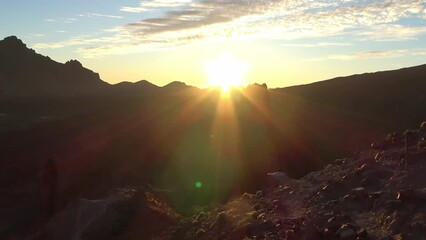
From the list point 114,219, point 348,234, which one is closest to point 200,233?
point 114,219

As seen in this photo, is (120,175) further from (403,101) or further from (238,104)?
(403,101)

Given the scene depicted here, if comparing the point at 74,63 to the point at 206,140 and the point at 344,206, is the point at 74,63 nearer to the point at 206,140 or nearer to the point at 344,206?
the point at 206,140

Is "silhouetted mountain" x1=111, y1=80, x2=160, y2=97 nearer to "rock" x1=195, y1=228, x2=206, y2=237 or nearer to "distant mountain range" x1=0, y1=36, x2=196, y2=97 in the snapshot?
"distant mountain range" x1=0, y1=36, x2=196, y2=97

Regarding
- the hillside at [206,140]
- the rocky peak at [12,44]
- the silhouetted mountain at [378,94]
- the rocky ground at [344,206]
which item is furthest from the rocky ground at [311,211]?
the rocky peak at [12,44]

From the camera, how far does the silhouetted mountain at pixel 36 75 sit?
514ft

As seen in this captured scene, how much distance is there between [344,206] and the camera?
15.3m

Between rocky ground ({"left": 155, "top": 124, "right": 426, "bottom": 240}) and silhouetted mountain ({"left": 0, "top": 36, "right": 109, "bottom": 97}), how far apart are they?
464 feet

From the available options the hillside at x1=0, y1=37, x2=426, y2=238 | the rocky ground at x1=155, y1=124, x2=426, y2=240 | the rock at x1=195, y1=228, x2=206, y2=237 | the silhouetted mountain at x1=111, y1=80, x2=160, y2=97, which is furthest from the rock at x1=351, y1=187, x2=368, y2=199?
the silhouetted mountain at x1=111, y1=80, x2=160, y2=97

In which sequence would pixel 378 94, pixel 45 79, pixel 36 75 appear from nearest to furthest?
pixel 378 94
pixel 36 75
pixel 45 79

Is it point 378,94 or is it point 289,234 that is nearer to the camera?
point 289,234

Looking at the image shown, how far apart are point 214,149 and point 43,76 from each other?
125543mm

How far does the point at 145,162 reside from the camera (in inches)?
1998

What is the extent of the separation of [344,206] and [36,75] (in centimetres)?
15957

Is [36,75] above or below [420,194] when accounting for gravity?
above
